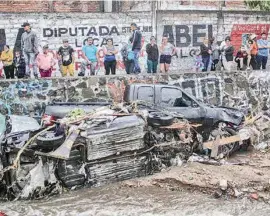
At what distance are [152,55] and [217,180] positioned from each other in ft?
24.0

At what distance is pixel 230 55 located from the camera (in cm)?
1812

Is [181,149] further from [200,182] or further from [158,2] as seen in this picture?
[158,2]

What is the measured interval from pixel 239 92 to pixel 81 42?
570cm

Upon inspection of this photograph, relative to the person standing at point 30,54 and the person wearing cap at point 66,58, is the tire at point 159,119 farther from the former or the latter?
the person standing at point 30,54

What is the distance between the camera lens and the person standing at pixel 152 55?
55.9 feet

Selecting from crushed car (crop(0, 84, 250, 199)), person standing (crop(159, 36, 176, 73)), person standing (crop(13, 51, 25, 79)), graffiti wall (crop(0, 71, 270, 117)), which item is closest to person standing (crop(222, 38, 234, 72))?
graffiti wall (crop(0, 71, 270, 117))

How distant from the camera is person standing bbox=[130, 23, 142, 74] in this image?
17.4 meters

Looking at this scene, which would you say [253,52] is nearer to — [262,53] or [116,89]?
[262,53]

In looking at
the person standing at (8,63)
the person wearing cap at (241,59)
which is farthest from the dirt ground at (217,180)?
the person wearing cap at (241,59)

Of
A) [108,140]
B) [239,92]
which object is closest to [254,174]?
[108,140]

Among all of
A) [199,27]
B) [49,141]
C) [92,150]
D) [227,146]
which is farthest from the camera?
[199,27]

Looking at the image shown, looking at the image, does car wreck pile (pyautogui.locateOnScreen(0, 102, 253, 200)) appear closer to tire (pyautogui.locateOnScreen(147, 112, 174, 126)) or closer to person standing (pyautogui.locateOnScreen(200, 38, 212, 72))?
tire (pyautogui.locateOnScreen(147, 112, 174, 126))

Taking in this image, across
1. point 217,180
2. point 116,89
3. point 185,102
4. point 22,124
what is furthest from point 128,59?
point 217,180

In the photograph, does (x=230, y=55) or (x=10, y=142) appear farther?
(x=230, y=55)
